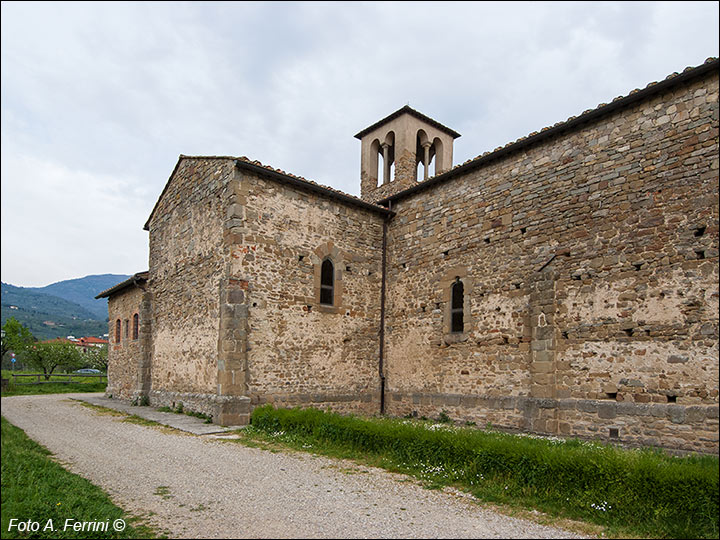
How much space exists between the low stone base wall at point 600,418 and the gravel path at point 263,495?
17.1ft

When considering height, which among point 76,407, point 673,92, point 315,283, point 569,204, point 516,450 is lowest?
point 76,407

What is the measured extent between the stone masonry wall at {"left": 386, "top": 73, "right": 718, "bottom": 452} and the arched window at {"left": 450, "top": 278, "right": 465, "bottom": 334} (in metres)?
0.23

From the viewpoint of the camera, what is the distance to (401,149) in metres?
20.5

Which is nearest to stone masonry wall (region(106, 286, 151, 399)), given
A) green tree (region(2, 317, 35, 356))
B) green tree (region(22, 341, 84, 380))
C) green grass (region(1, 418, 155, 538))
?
green tree (region(2, 317, 35, 356))

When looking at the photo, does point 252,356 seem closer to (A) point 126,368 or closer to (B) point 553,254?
(B) point 553,254

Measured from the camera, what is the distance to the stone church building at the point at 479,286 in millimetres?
9625

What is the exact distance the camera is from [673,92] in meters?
10.1

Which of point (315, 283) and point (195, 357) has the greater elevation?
point (315, 283)

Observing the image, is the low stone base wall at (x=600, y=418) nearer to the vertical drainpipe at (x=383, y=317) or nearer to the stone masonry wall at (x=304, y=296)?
the vertical drainpipe at (x=383, y=317)

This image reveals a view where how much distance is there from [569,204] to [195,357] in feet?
35.4

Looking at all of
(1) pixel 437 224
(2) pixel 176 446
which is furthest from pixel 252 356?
(1) pixel 437 224

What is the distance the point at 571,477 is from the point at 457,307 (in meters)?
8.09

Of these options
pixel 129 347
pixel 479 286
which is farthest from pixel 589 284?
pixel 129 347

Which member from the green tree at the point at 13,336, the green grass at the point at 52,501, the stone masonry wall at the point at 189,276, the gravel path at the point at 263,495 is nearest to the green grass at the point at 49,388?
the green tree at the point at 13,336
